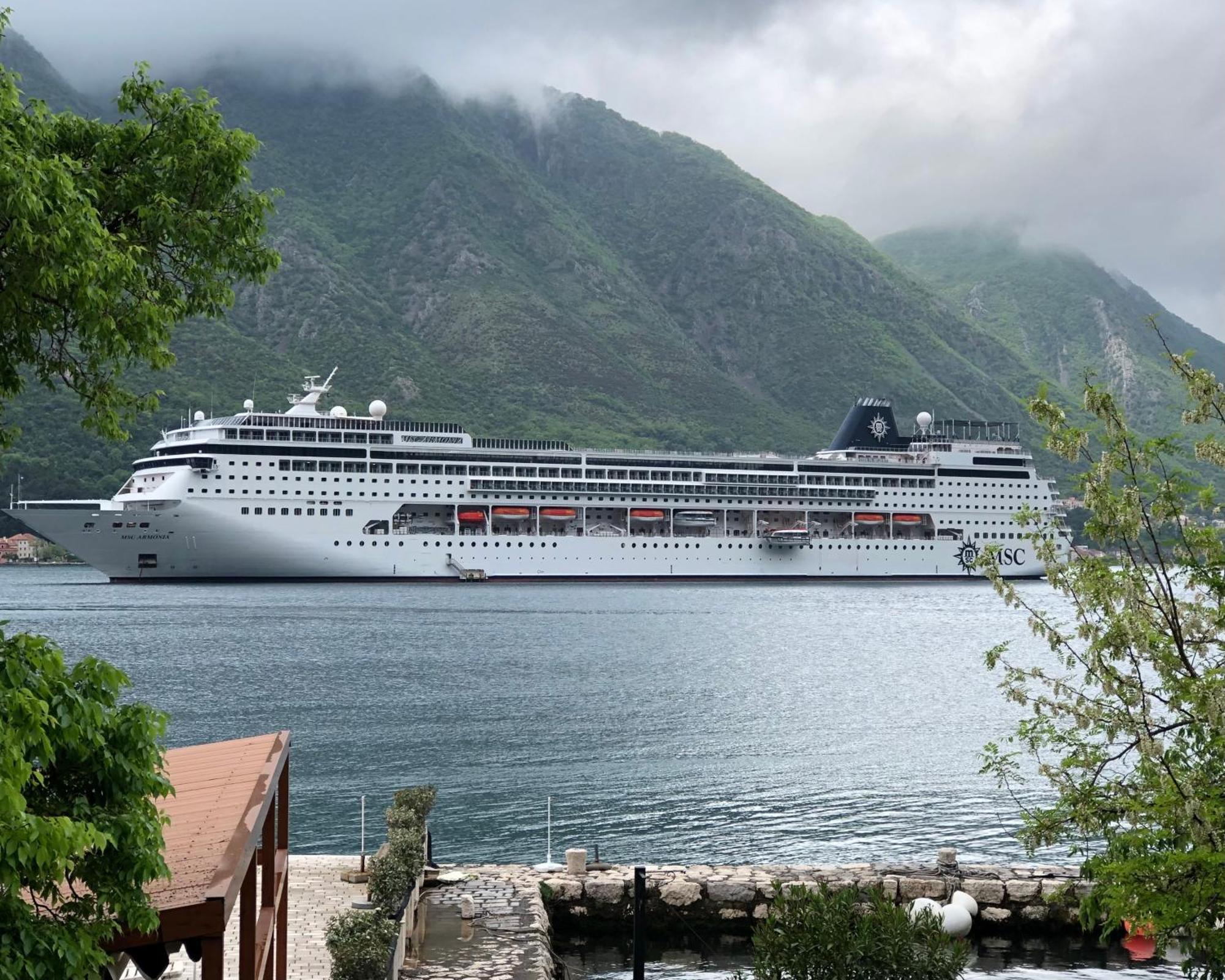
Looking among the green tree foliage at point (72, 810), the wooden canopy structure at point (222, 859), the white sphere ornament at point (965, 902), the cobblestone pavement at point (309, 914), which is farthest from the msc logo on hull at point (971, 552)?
the green tree foliage at point (72, 810)

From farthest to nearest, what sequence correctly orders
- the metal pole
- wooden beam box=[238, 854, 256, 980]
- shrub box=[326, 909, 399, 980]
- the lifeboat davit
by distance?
the lifeboat davit
the metal pole
shrub box=[326, 909, 399, 980]
wooden beam box=[238, 854, 256, 980]

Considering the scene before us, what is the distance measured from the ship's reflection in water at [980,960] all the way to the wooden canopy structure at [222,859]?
4.35 m

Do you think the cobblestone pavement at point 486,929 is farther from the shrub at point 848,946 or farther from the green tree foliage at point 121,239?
the green tree foliage at point 121,239

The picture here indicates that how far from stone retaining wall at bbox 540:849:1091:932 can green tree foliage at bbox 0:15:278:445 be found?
814 cm

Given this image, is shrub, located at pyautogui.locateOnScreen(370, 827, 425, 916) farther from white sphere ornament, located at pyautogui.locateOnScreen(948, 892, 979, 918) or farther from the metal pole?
white sphere ornament, located at pyautogui.locateOnScreen(948, 892, 979, 918)

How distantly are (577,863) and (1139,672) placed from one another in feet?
22.8

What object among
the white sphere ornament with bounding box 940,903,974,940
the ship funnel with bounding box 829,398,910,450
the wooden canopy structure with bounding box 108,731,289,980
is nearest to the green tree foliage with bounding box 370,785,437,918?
the wooden canopy structure with bounding box 108,731,289,980

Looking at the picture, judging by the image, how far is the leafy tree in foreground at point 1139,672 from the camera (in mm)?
7617

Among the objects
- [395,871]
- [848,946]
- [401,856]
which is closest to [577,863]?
[401,856]

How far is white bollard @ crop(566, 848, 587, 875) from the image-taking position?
524 inches

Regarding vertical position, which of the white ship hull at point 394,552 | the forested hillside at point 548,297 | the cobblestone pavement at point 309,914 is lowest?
the cobblestone pavement at point 309,914

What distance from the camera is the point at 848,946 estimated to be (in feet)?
28.9

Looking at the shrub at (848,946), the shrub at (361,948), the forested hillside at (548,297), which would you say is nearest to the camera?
the shrub at (848,946)

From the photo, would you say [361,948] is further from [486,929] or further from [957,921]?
[957,921]
